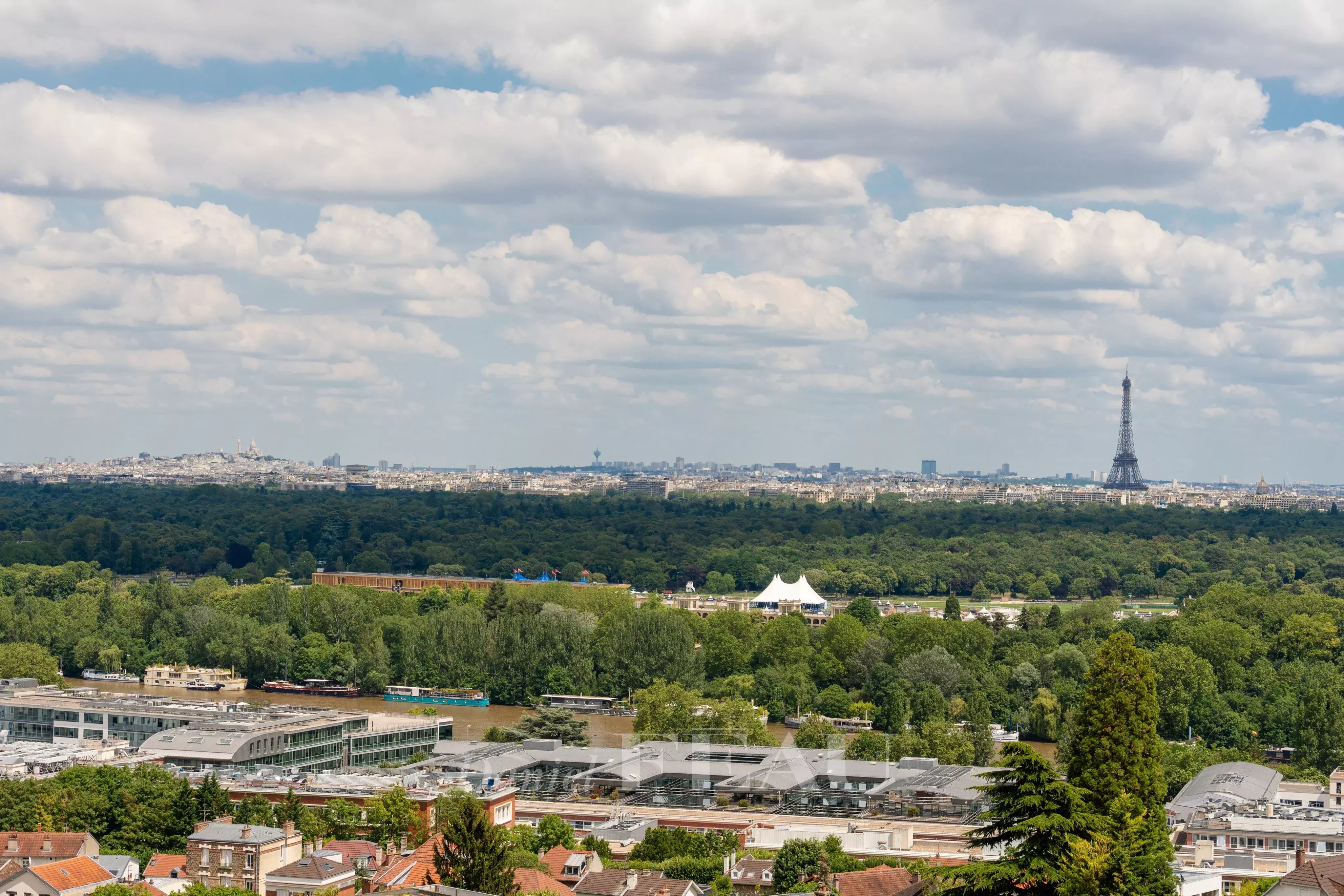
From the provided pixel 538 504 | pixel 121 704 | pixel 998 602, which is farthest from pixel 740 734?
pixel 538 504

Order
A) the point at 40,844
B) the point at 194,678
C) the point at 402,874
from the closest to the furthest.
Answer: the point at 402,874 < the point at 40,844 < the point at 194,678

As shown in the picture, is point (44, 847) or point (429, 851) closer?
point (429, 851)

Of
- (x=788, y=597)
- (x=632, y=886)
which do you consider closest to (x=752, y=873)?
(x=632, y=886)

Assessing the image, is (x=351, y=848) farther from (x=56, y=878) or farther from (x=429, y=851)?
(x=56, y=878)

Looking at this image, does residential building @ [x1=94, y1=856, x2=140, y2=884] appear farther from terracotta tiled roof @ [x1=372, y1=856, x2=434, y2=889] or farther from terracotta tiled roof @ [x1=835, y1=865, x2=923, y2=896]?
terracotta tiled roof @ [x1=835, y1=865, x2=923, y2=896]

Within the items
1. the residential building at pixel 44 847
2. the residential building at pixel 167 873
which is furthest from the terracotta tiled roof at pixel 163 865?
the residential building at pixel 44 847

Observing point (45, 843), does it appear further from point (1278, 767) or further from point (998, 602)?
point (998, 602)

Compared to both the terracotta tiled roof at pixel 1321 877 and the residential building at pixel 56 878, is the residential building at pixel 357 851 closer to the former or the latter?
the residential building at pixel 56 878
